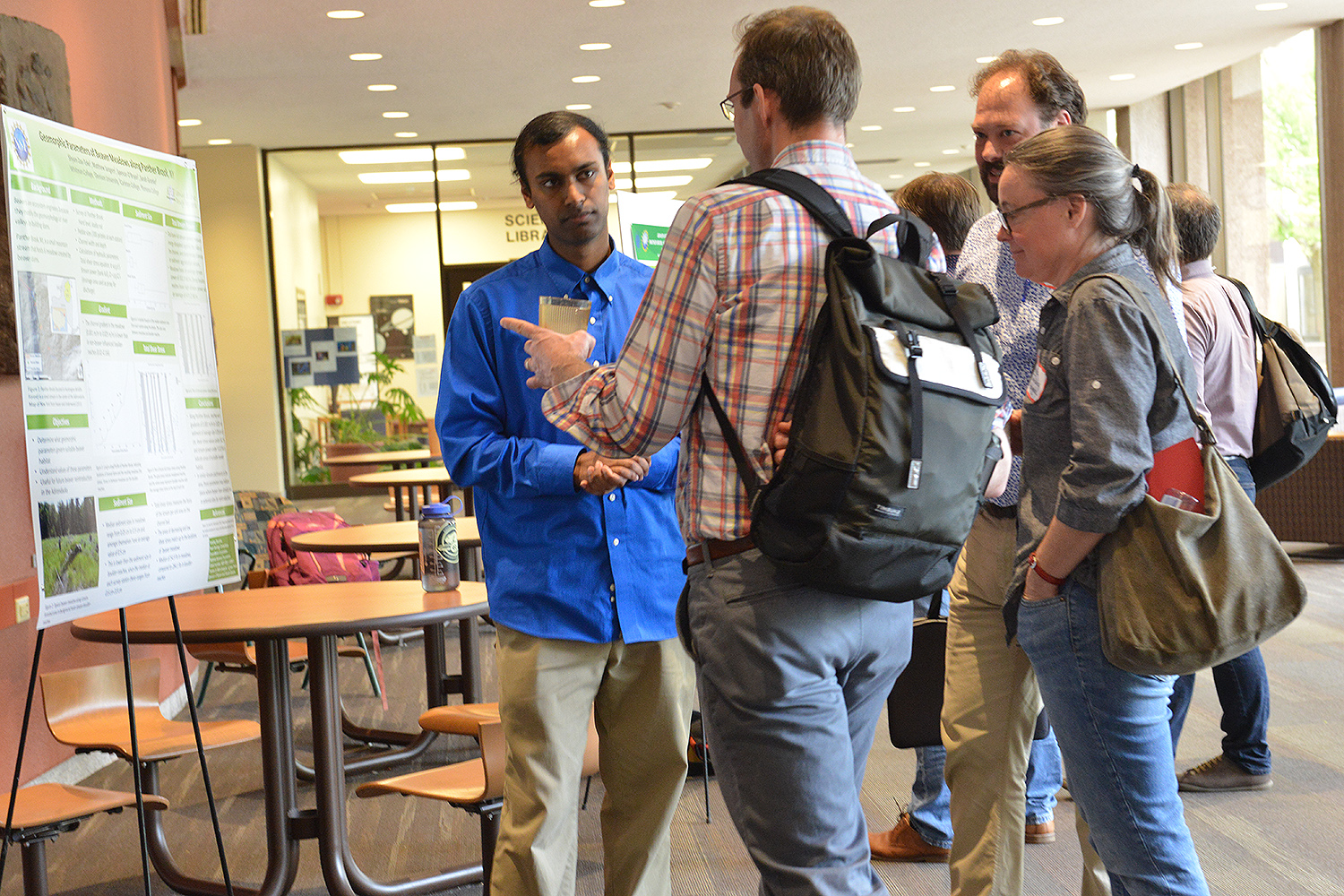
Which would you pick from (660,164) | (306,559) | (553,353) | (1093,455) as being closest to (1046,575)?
(1093,455)

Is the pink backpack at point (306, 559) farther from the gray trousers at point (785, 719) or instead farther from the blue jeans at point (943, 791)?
the gray trousers at point (785, 719)

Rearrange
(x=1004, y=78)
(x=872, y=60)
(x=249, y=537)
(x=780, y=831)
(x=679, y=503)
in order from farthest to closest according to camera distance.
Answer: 1. (x=872, y=60)
2. (x=249, y=537)
3. (x=1004, y=78)
4. (x=679, y=503)
5. (x=780, y=831)

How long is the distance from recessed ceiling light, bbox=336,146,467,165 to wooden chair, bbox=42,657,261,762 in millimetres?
10397

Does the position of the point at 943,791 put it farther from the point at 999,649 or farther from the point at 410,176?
the point at 410,176

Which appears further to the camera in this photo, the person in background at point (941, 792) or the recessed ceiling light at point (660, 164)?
the recessed ceiling light at point (660, 164)

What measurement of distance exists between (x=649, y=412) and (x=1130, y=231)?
2.73 ft

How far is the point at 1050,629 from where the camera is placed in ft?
5.73

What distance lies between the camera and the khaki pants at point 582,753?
6.79 feet

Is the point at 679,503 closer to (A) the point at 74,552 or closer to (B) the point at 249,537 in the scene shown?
(A) the point at 74,552

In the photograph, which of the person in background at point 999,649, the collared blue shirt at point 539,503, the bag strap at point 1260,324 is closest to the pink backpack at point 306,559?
the collared blue shirt at point 539,503

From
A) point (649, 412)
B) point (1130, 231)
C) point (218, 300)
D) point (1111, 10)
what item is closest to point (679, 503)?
point (649, 412)

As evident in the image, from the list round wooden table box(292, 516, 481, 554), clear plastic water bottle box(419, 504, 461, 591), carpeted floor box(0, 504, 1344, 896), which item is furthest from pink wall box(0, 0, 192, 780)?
clear plastic water bottle box(419, 504, 461, 591)

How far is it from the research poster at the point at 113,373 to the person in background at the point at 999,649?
1.53 meters

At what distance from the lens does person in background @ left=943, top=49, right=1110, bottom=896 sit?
2203 millimetres
